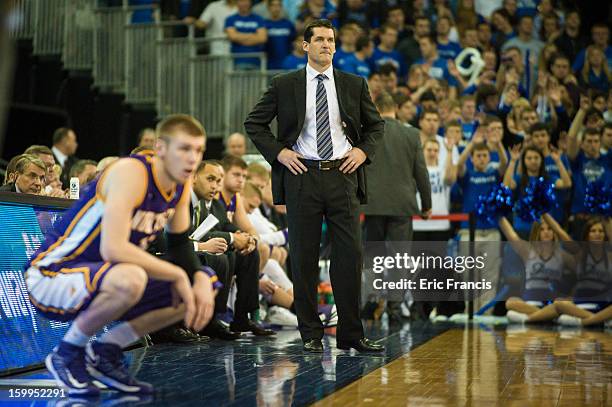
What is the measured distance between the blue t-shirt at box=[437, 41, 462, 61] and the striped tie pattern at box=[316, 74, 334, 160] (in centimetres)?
670

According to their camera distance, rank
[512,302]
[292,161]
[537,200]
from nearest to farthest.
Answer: [292,161]
[512,302]
[537,200]

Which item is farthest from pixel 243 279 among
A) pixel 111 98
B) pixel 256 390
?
pixel 111 98

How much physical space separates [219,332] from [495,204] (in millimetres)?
3691

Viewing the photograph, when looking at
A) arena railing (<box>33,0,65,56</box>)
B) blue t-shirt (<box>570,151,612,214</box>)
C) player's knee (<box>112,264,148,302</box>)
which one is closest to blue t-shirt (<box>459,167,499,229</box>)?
blue t-shirt (<box>570,151,612,214</box>)

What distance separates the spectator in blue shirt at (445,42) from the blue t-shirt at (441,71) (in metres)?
0.18

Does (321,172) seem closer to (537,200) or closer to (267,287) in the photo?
(267,287)

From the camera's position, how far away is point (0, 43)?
231 centimetres

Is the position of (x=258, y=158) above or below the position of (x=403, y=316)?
above

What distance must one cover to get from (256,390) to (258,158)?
6.77m

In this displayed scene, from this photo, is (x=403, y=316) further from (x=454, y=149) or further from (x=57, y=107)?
(x=57, y=107)

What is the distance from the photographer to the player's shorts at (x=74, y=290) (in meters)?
4.67

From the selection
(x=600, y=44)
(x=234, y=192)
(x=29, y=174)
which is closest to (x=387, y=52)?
(x=600, y=44)

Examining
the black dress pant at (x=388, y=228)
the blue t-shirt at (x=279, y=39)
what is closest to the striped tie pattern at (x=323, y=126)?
the black dress pant at (x=388, y=228)

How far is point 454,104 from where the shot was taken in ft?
39.5
